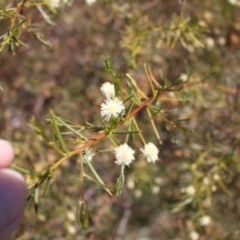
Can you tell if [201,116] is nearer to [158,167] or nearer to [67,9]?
[158,167]

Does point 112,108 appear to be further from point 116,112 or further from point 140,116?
point 140,116

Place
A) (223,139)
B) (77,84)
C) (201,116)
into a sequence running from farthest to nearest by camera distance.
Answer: (77,84), (201,116), (223,139)

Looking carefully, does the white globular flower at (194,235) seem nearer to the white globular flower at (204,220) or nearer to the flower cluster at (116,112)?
the white globular flower at (204,220)

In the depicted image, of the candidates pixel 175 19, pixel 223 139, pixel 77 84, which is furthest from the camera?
pixel 77 84

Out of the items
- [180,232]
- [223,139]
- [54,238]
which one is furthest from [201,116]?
[54,238]

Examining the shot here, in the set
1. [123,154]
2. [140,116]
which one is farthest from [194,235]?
[123,154]

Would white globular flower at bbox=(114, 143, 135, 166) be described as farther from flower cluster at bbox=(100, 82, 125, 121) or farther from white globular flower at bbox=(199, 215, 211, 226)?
white globular flower at bbox=(199, 215, 211, 226)

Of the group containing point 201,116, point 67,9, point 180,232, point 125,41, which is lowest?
point 180,232

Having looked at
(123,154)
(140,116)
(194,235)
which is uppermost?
(123,154)
